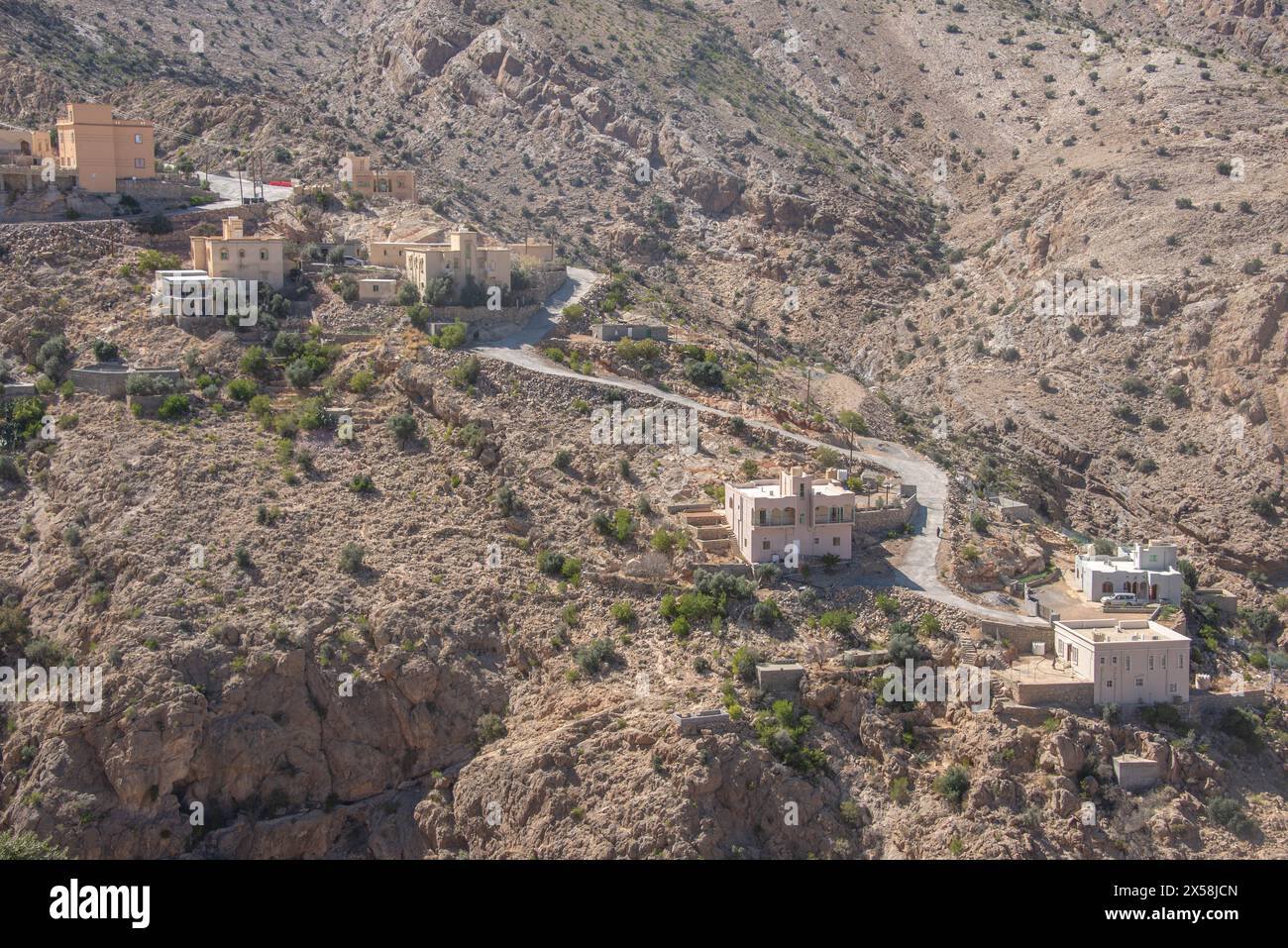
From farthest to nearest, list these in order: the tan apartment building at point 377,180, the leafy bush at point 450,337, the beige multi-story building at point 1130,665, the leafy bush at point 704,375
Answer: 1. the tan apartment building at point 377,180
2. the leafy bush at point 704,375
3. the leafy bush at point 450,337
4. the beige multi-story building at point 1130,665

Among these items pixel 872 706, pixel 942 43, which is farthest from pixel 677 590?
pixel 942 43

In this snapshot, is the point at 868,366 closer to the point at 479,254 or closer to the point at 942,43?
the point at 479,254

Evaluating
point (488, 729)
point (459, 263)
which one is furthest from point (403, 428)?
point (488, 729)

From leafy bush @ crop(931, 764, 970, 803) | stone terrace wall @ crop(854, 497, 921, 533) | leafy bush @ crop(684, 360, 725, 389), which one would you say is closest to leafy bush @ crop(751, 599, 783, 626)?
stone terrace wall @ crop(854, 497, 921, 533)

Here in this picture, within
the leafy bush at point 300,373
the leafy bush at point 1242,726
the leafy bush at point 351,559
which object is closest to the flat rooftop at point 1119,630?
the leafy bush at point 1242,726

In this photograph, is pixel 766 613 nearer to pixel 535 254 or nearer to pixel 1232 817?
pixel 1232 817

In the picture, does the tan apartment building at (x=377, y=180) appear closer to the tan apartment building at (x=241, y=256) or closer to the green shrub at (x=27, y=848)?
the tan apartment building at (x=241, y=256)
